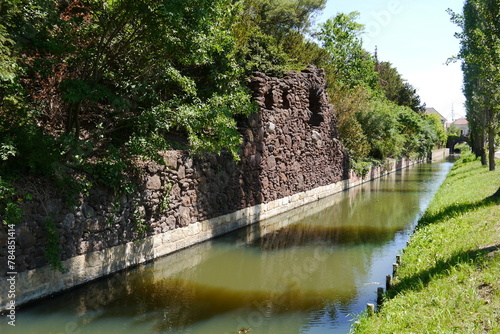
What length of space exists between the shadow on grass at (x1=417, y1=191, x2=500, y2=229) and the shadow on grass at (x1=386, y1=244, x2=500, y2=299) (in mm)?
3776

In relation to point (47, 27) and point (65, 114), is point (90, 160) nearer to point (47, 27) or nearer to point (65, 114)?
point (65, 114)

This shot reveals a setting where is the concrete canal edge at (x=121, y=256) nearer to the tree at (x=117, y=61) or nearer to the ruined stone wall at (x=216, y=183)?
the ruined stone wall at (x=216, y=183)

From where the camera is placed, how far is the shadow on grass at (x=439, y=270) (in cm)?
590

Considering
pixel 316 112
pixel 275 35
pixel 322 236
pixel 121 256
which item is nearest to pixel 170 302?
pixel 121 256

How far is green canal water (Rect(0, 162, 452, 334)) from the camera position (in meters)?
5.99

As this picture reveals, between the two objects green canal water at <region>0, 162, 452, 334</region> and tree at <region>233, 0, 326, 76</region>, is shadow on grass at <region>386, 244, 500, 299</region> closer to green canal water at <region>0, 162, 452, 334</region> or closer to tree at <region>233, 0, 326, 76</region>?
green canal water at <region>0, 162, 452, 334</region>

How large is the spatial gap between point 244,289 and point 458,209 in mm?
6252

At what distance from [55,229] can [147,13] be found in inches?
155

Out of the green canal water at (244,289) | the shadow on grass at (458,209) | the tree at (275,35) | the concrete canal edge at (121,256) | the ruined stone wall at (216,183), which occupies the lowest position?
the green canal water at (244,289)

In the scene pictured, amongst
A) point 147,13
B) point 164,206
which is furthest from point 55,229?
point 147,13

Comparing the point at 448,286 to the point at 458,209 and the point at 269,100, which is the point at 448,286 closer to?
the point at 458,209

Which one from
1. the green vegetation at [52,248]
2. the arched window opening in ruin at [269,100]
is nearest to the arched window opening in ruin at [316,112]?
the arched window opening in ruin at [269,100]

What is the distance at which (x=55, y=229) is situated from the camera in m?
6.72

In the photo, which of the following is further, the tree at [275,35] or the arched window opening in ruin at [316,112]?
the arched window opening in ruin at [316,112]
